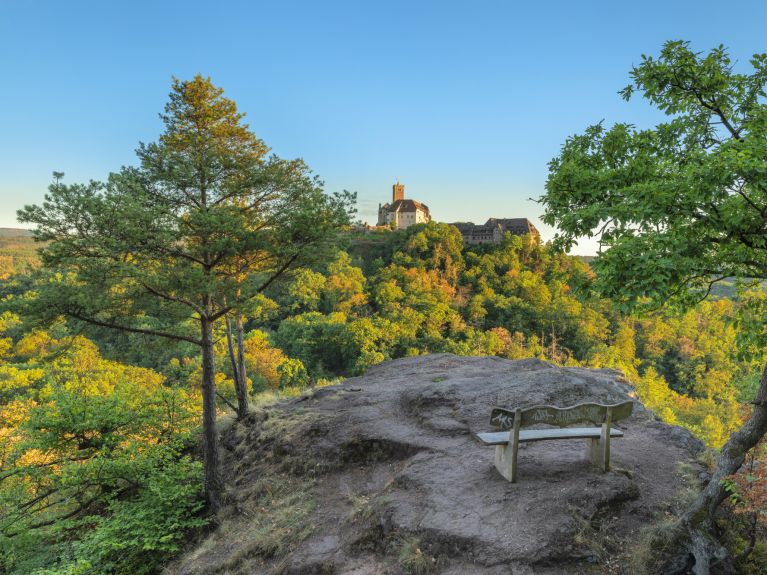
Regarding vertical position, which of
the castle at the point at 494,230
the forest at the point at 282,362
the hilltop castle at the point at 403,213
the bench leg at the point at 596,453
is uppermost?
the hilltop castle at the point at 403,213

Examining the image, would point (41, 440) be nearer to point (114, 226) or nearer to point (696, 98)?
point (114, 226)

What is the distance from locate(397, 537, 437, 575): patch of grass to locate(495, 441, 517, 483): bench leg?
1507 mm

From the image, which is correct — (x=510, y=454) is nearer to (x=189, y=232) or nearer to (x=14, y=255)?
(x=189, y=232)

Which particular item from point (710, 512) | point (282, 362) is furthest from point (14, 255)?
point (710, 512)

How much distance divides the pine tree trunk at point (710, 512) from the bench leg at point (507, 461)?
1.73 m

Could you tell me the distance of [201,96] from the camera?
9719 mm

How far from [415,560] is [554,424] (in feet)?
7.40

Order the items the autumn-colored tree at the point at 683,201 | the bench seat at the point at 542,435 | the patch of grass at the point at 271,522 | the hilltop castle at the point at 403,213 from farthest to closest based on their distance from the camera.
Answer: the hilltop castle at the point at 403,213 → the patch of grass at the point at 271,522 → the bench seat at the point at 542,435 → the autumn-colored tree at the point at 683,201

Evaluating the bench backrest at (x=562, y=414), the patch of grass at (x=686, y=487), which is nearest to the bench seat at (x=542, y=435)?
the bench backrest at (x=562, y=414)

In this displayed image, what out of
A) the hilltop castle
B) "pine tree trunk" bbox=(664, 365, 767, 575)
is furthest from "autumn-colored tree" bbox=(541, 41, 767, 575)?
the hilltop castle

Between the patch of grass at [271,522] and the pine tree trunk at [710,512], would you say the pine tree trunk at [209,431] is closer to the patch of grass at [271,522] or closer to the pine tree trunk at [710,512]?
the patch of grass at [271,522]

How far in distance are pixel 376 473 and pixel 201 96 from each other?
9.33 m

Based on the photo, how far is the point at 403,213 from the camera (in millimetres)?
82562

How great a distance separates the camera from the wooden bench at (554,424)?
5.01 m
